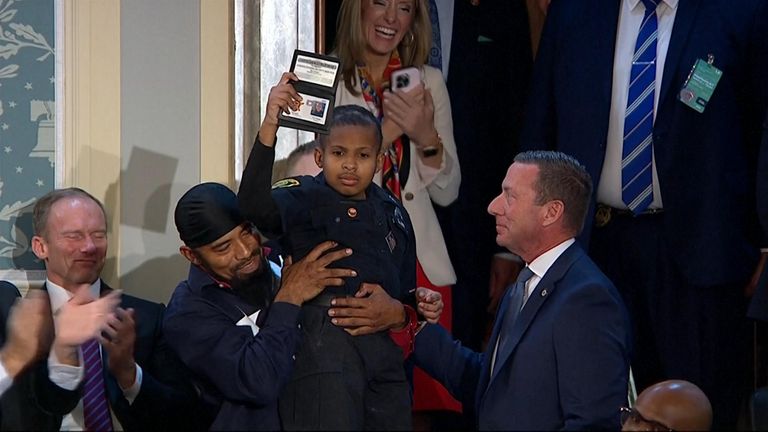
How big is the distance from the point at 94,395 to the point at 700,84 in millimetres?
2124

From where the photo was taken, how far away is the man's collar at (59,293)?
420cm

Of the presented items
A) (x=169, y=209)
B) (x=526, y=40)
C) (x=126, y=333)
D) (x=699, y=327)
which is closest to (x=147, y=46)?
(x=169, y=209)

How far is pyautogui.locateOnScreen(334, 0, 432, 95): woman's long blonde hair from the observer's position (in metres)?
4.79

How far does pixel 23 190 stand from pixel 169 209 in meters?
Answer: 0.51

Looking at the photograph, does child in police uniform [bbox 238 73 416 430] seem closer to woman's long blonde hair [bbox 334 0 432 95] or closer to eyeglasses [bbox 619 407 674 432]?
eyeglasses [bbox 619 407 674 432]

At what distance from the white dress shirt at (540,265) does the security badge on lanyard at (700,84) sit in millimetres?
823

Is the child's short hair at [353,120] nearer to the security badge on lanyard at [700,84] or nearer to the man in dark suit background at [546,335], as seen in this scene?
the man in dark suit background at [546,335]

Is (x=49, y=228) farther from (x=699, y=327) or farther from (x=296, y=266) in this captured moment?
(x=699, y=327)

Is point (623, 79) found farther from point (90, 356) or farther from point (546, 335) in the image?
point (90, 356)

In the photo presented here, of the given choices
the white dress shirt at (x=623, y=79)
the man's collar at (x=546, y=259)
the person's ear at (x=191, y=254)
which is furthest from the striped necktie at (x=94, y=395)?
the white dress shirt at (x=623, y=79)

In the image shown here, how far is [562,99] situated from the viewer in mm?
4570

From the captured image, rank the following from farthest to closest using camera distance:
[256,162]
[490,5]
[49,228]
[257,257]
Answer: [490,5] → [49,228] → [257,257] → [256,162]

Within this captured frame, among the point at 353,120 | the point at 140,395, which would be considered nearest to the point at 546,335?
the point at 353,120

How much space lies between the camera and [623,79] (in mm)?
4500
